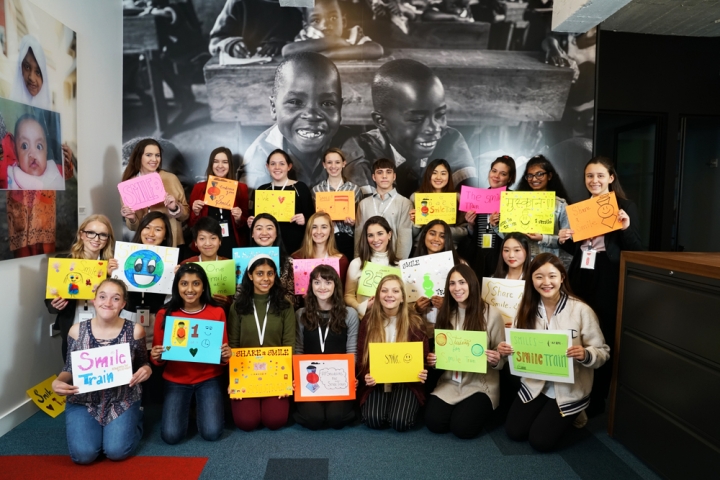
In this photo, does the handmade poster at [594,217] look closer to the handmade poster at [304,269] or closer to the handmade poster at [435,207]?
the handmade poster at [435,207]

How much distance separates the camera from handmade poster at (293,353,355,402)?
3.00 metres

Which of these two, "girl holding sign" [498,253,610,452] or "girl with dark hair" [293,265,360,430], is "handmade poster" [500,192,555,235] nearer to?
"girl holding sign" [498,253,610,452]

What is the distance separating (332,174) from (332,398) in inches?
75.6

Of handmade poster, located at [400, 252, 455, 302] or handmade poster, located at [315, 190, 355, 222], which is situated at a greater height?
handmade poster, located at [315, 190, 355, 222]

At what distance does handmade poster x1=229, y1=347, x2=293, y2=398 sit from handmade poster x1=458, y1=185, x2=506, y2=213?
189 centimetres

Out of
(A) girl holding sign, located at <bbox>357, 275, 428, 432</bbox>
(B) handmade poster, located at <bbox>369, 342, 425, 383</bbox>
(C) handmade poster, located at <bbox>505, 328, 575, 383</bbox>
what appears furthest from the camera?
(A) girl holding sign, located at <bbox>357, 275, 428, 432</bbox>

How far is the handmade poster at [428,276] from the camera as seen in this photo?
3387 mm

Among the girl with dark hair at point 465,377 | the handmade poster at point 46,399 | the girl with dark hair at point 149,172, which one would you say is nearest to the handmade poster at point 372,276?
the girl with dark hair at point 465,377

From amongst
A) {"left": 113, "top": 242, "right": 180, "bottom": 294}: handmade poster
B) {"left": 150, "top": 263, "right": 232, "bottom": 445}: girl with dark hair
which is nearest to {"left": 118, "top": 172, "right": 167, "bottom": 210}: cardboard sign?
{"left": 113, "top": 242, "right": 180, "bottom": 294}: handmade poster

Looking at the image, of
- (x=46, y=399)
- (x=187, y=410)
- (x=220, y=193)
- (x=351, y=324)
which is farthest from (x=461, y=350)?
(x=46, y=399)

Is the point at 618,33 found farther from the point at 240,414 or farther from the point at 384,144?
the point at 240,414

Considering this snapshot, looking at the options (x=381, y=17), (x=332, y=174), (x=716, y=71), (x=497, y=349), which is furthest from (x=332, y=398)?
(x=716, y=71)

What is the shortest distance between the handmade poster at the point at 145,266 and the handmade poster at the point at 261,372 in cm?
81

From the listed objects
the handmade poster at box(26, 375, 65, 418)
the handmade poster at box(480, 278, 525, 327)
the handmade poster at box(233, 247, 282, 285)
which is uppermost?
the handmade poster at box(233, 247, 282, 285)
